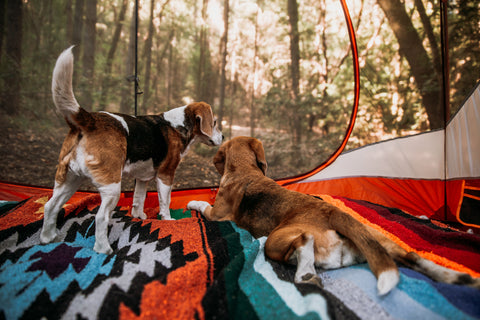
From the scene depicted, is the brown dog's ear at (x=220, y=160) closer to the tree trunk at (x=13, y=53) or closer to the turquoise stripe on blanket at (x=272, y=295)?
the turquoise stripe on blanket at (x=272, y=295)

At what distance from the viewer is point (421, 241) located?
213cm

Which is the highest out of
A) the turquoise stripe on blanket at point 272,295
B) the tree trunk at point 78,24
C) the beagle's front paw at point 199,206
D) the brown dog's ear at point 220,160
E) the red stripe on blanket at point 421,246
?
the tree trunk at point 78,24

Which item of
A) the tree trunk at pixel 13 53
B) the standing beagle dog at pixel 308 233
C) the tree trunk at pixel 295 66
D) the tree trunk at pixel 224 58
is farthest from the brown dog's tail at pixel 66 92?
the tree trunk at pixel 295 66

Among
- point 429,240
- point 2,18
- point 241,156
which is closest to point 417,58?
point 429,240

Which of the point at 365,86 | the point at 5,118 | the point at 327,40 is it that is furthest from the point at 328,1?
the point at 5,118

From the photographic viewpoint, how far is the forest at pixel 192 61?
10.7 feet

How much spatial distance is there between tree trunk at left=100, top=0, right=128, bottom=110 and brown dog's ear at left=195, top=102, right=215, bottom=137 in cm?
202

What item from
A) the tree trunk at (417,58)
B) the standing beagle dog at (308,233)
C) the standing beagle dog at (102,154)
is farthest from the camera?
the tree trunk at (417,58)

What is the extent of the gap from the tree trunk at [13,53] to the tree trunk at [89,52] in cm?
78

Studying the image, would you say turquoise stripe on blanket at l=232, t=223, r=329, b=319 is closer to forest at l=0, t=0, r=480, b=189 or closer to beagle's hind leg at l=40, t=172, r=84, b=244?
beagle's hind leg at l=40, t=172, r=84, b=244

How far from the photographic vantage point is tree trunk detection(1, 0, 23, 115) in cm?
348

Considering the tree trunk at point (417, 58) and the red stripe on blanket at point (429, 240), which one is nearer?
the red stripe on blanket at point (429, 240)

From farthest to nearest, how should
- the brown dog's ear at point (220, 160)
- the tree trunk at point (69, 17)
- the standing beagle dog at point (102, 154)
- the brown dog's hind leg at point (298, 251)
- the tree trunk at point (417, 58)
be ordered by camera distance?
1. the tree trunk at point (69, 17)
2. the tree trunk at point (417, 58)
3. the brown dog's ear at point (220, 160)
4. the standing beagle dog at point (102, 154)
5. the brown dog's hind leg at point (298, 251)

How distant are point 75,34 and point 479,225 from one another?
560 cm
